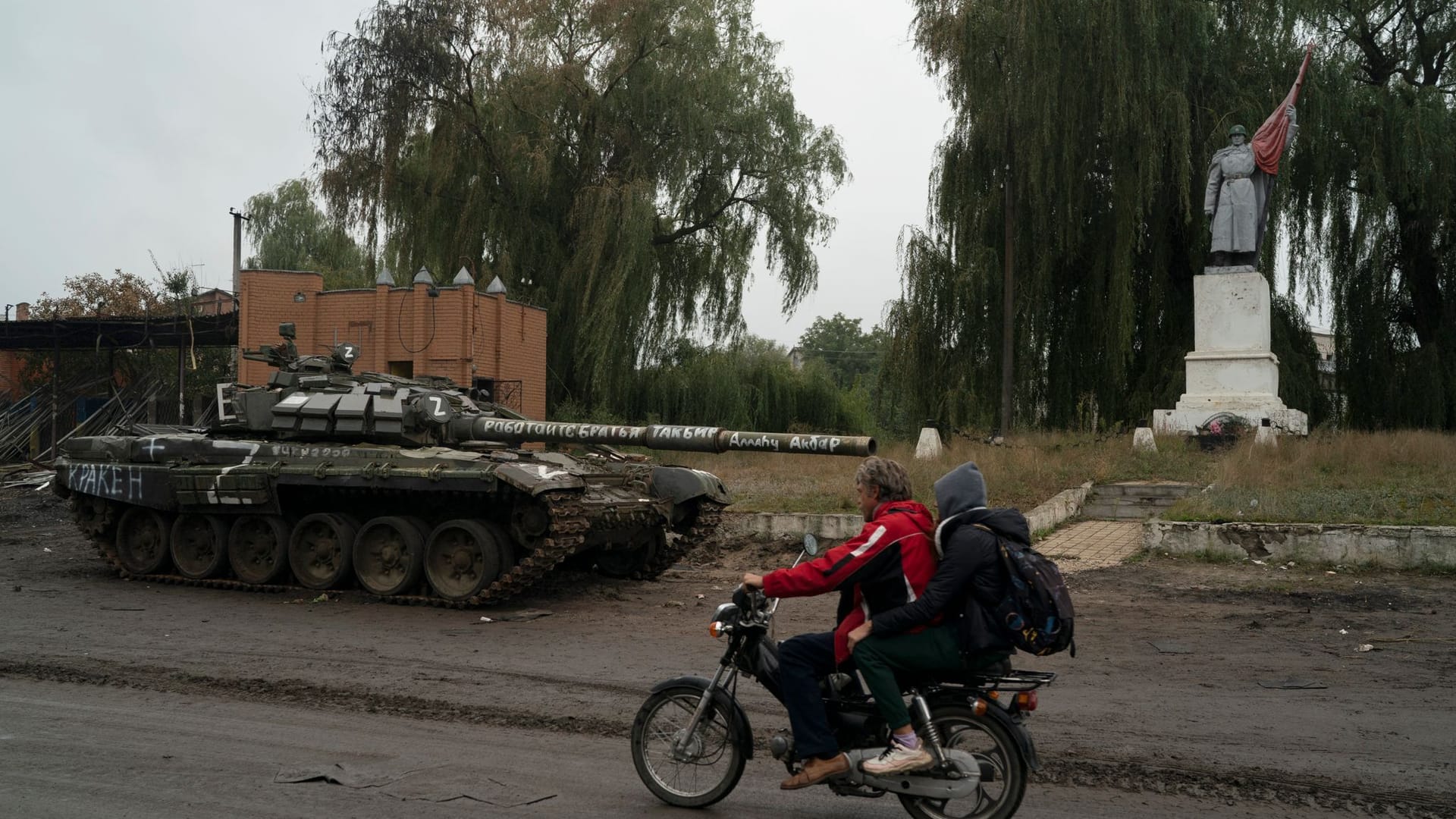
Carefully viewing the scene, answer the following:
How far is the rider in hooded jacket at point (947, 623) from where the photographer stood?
413 centimetres

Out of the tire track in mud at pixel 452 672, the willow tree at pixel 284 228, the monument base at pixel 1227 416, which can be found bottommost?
the tire track in mud at pixel 452 672

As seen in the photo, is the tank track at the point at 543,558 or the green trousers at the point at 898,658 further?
the tank track at the point at 543,558

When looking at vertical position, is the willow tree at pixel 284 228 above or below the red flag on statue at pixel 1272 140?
above

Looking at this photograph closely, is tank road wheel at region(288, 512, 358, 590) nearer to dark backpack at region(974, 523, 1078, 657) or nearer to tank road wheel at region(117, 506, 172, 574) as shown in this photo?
tank road wheel at region(117, 506, 172, 574)

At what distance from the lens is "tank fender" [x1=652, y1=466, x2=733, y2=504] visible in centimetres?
1217

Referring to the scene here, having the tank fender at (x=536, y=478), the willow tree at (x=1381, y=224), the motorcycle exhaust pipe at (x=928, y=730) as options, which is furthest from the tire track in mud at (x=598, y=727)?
the willow tree at (x=1381, y=224)

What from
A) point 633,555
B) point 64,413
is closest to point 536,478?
point 633,555

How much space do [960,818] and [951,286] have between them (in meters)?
18.3

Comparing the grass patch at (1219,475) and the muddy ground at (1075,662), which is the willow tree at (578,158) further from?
the muddy ground at (1075,662)

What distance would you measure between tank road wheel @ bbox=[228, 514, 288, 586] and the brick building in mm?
10789

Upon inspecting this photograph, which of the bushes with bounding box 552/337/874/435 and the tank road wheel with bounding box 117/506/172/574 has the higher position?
the bushes with bounding box 552/337/874/435

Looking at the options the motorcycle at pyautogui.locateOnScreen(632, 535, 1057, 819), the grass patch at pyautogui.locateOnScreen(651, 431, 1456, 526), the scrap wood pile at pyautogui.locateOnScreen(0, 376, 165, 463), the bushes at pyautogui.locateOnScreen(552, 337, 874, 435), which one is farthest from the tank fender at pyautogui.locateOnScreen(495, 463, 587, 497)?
the scrap wood pile at pyautogui.locateOnScreen(0, 376, 165, 463)

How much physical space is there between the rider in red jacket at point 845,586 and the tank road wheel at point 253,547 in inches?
353

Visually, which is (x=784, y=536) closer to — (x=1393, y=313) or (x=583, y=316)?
(x=583, y=316)
